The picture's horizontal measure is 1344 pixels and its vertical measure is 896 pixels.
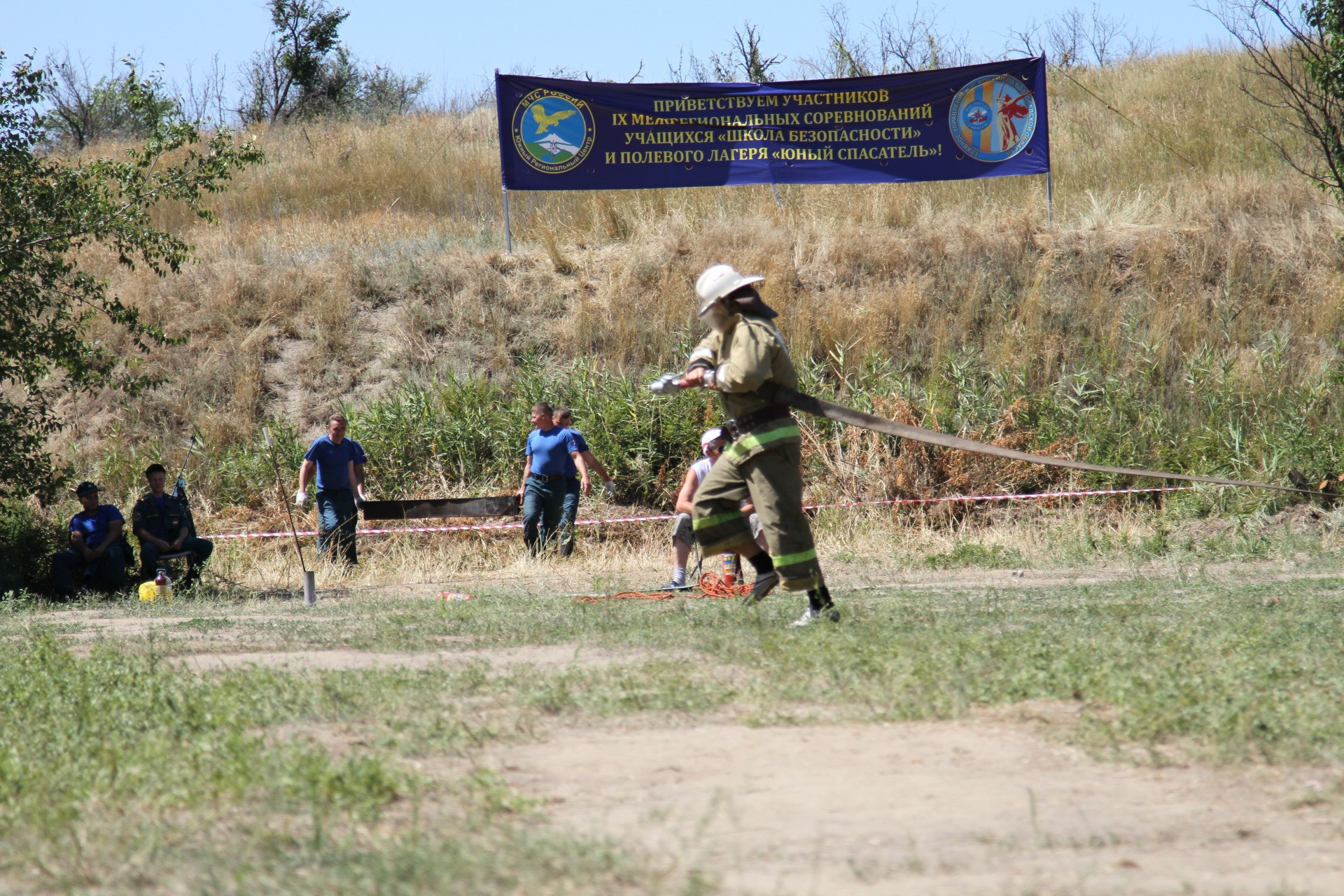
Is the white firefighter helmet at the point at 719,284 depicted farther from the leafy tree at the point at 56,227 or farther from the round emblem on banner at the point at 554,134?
the round emblem on banner at the point at 554,134

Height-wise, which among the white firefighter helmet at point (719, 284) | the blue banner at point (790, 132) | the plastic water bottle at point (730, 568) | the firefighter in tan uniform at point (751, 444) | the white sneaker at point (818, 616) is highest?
the blue banner at point (790, 132)

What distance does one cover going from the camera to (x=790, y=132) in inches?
681

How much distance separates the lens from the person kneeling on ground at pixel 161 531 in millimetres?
12000

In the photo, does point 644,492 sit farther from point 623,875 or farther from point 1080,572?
point 623,875

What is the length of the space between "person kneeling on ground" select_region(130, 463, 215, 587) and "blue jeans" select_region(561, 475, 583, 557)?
3.60 m

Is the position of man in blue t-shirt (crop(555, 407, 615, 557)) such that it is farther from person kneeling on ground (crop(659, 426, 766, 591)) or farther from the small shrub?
the small shrub

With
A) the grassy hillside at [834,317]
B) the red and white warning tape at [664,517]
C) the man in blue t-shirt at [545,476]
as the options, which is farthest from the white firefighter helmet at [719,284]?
the grassy hillside at [834,317]

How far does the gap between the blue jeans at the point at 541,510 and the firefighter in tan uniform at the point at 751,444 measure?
20.7 feet

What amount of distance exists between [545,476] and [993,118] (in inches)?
344

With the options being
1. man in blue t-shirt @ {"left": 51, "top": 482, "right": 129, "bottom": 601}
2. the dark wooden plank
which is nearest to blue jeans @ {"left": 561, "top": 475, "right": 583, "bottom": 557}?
the dark wooden plank

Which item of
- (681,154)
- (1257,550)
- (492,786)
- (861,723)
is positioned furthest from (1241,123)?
(492,786)

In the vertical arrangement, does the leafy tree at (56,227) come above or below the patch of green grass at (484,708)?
above

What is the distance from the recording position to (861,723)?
4.52m

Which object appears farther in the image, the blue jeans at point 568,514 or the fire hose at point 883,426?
the blue jeans at point 568,514
